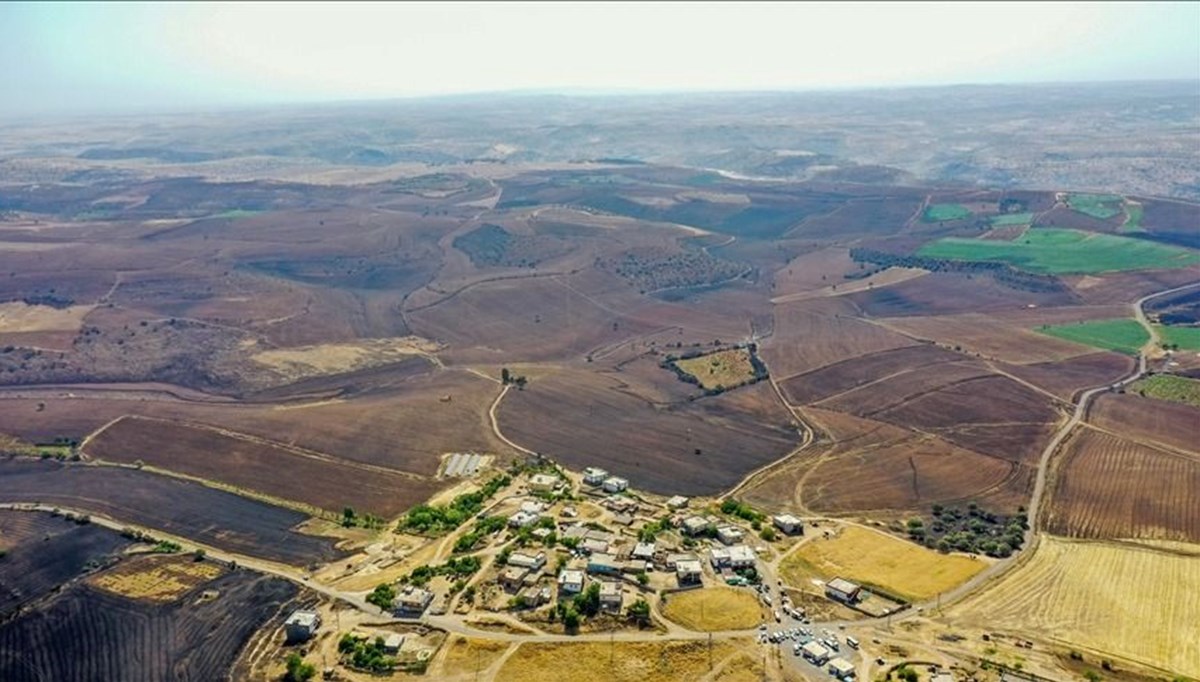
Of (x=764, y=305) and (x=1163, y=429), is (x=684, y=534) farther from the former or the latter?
(x=764, y=305)

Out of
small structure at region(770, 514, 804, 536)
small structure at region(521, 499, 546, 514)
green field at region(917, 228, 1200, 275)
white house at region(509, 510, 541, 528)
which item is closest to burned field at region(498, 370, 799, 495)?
small structure at region(770, 514, 804, 536)

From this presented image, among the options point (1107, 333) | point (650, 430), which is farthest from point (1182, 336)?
point (650, 430)

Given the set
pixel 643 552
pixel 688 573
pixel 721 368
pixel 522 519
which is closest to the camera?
pixel 688 573

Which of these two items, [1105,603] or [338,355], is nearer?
[1105,603]

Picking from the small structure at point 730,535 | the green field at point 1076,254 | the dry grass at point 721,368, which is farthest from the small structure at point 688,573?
the green field at point 1076,254

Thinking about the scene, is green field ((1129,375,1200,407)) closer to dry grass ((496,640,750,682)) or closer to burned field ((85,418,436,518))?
dry grass ((496,640,750,682))

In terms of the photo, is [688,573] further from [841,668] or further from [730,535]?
[841,668]

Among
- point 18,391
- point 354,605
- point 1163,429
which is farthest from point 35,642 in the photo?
point 1163,429
